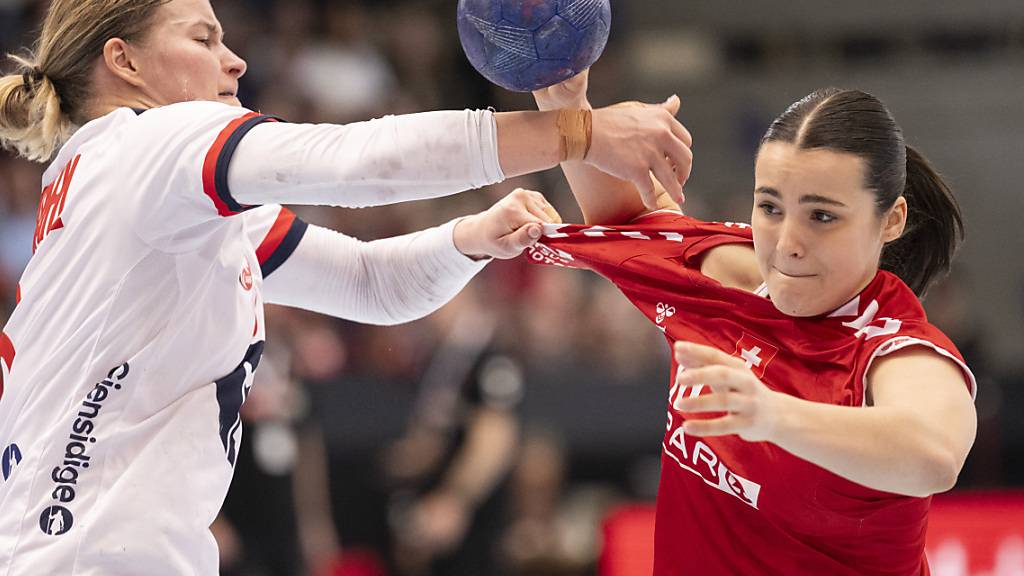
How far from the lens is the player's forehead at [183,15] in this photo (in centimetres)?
318

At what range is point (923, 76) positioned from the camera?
12195mm

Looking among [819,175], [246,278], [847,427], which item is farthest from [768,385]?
[246,278]

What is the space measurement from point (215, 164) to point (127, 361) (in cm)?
54

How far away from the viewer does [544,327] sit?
27.5 ft

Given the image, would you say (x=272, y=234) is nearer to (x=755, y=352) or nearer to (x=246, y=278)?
(x=246, y=278)

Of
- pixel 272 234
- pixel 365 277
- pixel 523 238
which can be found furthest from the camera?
pixel 365 277

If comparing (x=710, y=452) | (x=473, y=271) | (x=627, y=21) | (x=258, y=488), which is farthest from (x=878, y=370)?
(x=627, y=21)

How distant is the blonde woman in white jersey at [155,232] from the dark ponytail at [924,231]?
26.4 inches

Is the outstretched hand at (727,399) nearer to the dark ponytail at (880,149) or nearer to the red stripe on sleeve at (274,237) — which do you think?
the dark ponytail at (880,149)

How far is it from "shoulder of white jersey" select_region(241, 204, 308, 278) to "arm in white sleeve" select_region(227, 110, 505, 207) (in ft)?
2.81

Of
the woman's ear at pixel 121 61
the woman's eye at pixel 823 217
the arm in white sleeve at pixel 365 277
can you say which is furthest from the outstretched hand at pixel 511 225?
the woman's ear at pixel 121 61

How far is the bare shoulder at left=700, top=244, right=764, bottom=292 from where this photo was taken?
3.10m

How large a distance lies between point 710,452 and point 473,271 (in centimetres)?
97

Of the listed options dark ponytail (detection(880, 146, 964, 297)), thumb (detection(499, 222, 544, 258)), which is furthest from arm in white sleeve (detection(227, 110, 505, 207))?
dark ponytail (detection(880, 146, 964, 297))
